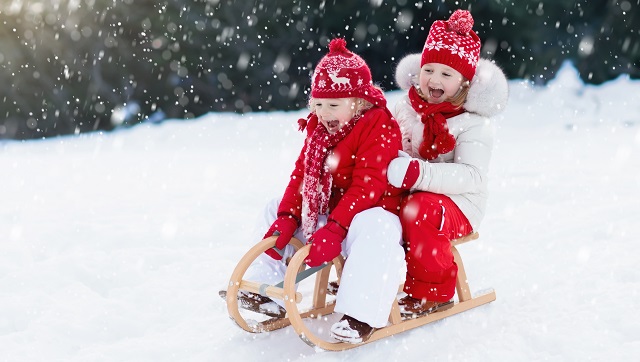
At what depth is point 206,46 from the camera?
8.23 m

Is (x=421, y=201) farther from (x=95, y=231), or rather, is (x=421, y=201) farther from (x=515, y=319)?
(x=95, y=231)

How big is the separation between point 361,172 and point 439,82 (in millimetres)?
575

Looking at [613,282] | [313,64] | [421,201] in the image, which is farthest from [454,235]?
[313,64]

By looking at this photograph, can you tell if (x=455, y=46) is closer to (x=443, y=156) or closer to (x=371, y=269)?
(x=443, y=156)

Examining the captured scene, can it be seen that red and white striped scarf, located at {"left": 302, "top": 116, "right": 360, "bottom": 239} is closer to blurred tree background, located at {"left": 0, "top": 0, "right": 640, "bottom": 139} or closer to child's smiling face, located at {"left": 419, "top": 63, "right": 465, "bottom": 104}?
child's smiling face, located at {"left": 419, "top": 63, "right": 465, "bottom": 104}

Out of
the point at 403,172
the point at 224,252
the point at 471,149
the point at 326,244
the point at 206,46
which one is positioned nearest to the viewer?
the point at 326,244

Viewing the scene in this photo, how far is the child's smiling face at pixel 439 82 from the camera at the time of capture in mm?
2777

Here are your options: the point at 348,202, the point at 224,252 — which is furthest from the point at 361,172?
the point at 224,252

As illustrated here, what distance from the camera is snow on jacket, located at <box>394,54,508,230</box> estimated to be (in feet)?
8.55

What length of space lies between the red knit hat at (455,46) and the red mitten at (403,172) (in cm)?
51

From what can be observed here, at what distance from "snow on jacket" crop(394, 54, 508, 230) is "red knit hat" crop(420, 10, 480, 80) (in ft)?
0.22

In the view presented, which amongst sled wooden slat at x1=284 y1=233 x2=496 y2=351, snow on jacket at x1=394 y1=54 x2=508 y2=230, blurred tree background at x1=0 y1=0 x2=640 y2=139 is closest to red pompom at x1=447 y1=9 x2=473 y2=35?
snow on jacket at x1=394 y1=54 x2=508 y2=230

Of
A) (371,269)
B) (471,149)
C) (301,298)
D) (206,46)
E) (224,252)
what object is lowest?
(224,252)

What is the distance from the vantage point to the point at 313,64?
851 centimetres
